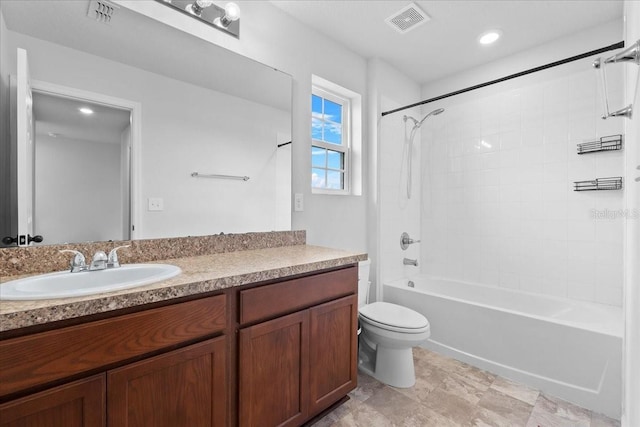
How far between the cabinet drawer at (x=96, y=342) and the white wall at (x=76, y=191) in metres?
0.63

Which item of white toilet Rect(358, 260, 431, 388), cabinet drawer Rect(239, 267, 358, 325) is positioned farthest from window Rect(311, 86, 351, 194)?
white toilet Rect(358, 260, 431, 388)

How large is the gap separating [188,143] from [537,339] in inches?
93.7

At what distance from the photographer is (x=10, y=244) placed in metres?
1.14

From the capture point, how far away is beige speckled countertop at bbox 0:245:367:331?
2.38ft

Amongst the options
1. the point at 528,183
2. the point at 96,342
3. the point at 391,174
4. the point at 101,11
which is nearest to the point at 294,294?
the point at 96,342

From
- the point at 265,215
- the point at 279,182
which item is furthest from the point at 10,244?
the point at 279,182

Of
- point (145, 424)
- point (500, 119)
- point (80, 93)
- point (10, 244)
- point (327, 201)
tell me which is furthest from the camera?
point (500, 119)

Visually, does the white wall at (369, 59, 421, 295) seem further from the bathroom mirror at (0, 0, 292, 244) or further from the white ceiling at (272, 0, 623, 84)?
the bathroom mirror at (0, 0, 292, 244)

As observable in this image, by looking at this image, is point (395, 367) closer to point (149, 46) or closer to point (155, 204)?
point (155, 204)

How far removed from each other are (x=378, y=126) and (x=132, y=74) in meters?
1.84

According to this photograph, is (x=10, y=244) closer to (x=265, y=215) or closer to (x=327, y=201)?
(x=265, y=215)

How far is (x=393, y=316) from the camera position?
2.00 metres

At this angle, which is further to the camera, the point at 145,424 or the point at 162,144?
the point at 162,144

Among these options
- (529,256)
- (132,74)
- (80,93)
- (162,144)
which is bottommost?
(529,256)
